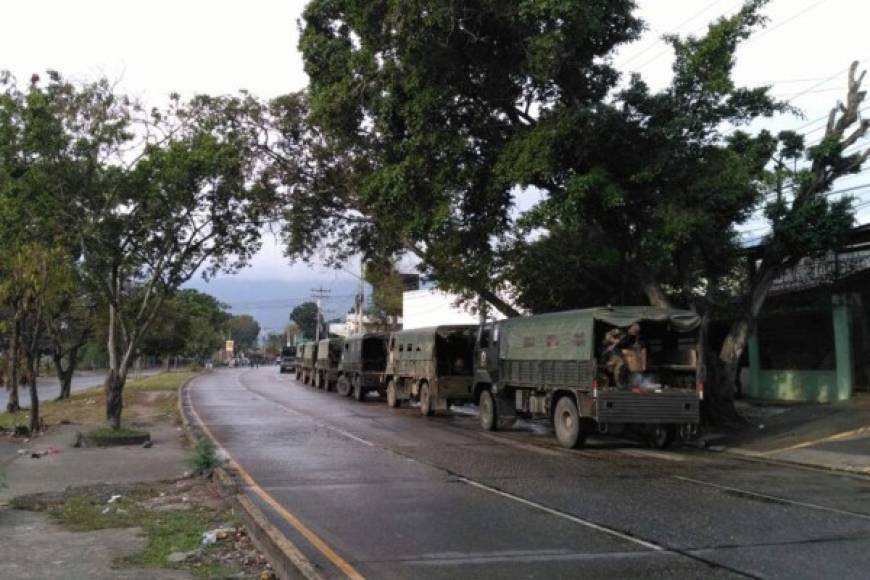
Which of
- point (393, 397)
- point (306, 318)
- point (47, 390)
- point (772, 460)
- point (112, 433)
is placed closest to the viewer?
point (772, 460)

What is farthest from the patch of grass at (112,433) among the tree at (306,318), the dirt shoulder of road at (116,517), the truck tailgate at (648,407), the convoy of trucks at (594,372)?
the tree at (306,318)

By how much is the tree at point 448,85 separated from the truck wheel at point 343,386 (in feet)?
47.4

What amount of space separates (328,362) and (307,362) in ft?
25.5

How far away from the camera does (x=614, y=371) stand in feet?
51.7

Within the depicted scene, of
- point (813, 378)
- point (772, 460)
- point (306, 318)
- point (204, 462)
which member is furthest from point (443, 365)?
point (306, 318)

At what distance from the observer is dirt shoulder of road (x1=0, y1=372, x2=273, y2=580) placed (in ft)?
22.8

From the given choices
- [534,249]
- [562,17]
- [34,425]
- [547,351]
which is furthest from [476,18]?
[34,425]

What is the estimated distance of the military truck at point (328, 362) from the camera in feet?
127

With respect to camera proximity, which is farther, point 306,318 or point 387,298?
point 306,318

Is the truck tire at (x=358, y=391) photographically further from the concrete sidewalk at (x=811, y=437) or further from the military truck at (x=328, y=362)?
the concrete sidewalk at (x=811, y=437)

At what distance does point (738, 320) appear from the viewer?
60.2 ft

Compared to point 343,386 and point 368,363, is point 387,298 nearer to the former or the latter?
point 343,386

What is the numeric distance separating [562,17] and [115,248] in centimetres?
1035

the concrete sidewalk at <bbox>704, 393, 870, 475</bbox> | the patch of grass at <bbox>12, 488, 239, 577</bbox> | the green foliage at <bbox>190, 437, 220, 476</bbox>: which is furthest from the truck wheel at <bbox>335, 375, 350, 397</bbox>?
the patch of grass at <bbox>12, 488, 239, 577</bbox>
